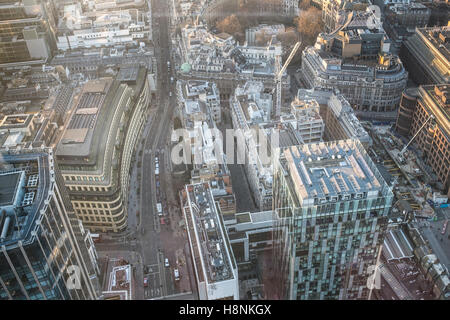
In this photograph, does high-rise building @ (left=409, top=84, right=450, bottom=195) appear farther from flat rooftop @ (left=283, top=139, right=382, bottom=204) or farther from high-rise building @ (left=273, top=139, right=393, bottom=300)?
flat rooftop @ (left=283, top=139, right=382, bottom=204)

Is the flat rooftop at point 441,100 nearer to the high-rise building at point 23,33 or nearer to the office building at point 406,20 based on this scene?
the office building at point 406,20

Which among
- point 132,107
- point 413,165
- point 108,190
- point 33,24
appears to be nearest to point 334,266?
point 108,190

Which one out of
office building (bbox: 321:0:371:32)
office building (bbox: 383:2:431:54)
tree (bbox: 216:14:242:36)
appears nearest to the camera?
office building (bbox: 383:2:431:54)

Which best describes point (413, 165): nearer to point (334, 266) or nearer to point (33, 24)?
point (334, 266)

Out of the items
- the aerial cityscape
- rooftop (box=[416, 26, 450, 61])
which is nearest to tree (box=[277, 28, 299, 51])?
the aerial cityscape

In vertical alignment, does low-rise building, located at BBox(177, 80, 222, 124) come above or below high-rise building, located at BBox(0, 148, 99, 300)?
below

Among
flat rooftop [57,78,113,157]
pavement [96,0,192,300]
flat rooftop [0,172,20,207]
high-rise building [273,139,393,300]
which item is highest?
flat rooftop [0,172,20,207]

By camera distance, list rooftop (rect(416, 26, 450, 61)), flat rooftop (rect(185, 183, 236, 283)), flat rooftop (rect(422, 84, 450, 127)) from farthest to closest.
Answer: rooftop (rect(416, 26, 450, 61)), flat rooftop (rect(422, 84, 450, 127)), flat rooftop (rect(185, 183, 236, 283))

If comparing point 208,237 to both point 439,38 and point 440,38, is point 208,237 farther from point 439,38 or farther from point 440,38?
point 439,38
